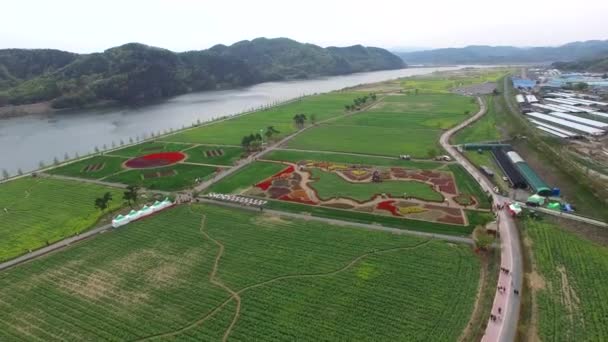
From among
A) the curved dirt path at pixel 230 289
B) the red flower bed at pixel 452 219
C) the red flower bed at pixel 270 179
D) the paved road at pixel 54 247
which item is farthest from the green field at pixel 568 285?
the paved road at pixel 54 247

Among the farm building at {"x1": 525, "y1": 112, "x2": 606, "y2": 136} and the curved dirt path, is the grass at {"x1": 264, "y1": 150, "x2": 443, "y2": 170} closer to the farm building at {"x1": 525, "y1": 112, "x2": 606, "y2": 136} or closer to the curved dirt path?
the curved dirt path

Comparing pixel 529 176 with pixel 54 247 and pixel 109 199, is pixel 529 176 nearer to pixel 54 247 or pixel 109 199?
pixel 109 199

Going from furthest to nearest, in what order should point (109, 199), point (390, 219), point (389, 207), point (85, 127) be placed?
point (85, 127) → point (109, 199) → point (389, 207) → point (390, 219)

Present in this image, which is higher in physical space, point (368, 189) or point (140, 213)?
point (140, 213)

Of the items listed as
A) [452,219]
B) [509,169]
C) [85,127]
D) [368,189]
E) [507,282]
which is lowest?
[507,282]

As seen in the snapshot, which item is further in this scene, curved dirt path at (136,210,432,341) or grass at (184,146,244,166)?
grass at (184,146,244,166)

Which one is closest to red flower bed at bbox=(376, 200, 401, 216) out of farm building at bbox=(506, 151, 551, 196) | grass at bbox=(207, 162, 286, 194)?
farm building at bbox=(506, 151, 551, 196)

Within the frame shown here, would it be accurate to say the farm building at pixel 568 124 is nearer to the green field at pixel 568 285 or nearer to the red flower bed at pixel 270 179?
the green field at pixel 568 285

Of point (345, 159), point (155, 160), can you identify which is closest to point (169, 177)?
point (155, 160)
